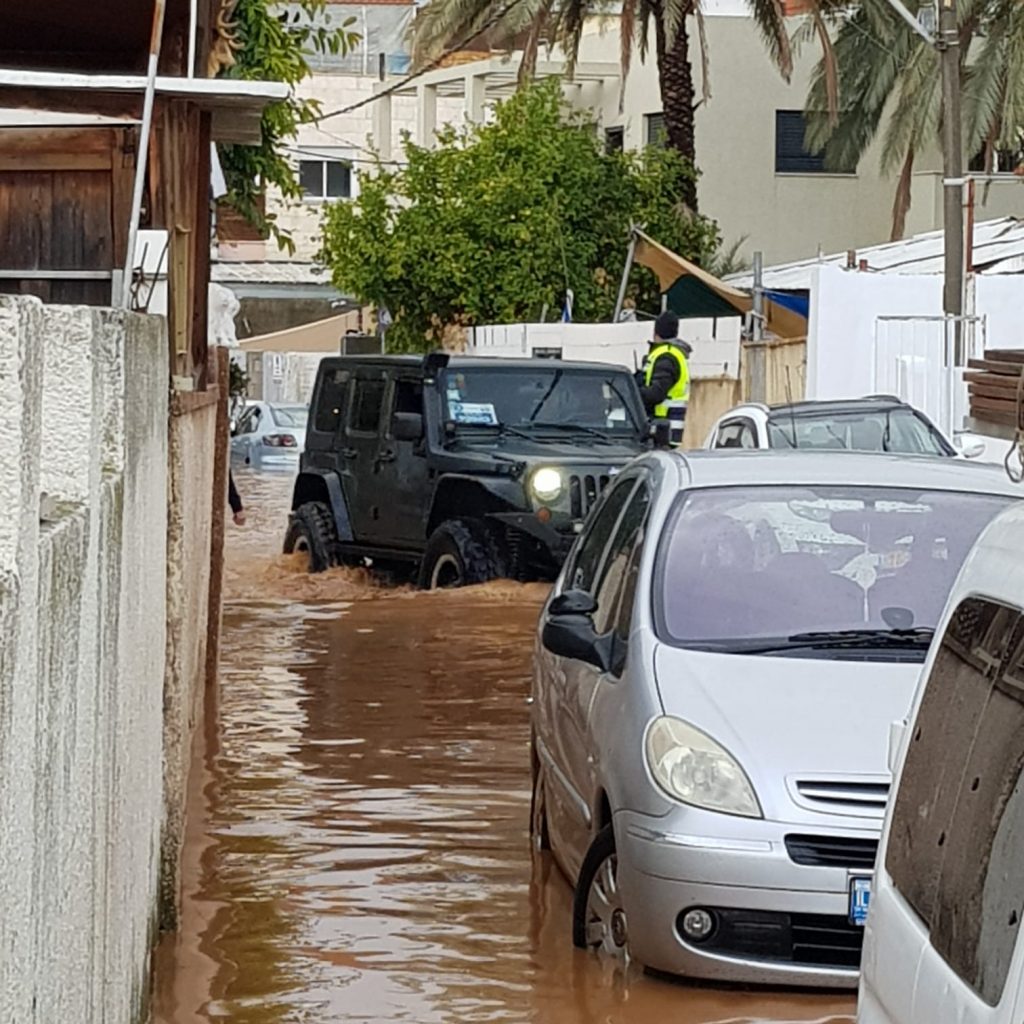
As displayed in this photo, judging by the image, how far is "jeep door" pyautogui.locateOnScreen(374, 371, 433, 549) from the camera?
17188 mm

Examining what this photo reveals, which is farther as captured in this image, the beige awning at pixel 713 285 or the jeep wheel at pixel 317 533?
the beige awning at pixel 713 285

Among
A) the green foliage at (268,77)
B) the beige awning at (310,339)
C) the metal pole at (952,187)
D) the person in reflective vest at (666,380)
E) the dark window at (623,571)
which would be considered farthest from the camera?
the beige awning at (310,339)

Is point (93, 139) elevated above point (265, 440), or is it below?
above

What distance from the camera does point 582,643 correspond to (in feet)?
23.7

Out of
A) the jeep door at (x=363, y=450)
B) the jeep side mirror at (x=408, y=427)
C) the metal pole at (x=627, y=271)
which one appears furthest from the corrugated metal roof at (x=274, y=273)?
the jeep side mirror at (x=408, y=427)

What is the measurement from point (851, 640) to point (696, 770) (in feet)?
2.87

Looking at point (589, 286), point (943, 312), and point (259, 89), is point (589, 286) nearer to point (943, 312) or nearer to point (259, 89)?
point (943, 312)

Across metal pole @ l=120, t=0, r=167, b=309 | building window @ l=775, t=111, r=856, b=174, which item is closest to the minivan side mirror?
metal pole @ l=120, t=0, r=167, b=309

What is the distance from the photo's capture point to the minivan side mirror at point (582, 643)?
7.12 metres

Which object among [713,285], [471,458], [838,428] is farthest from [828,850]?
[713,285]

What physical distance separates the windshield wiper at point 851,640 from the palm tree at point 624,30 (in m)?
22.9

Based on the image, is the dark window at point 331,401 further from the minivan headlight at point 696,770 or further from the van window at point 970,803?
the van window at point 970,803

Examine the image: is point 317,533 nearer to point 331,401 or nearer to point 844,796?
point 331,401

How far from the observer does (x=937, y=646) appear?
149 inches
